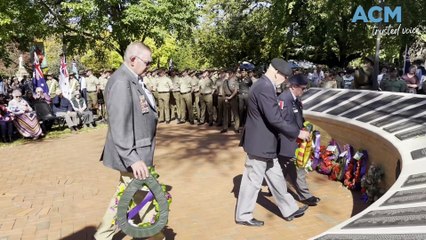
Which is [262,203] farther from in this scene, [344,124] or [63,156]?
[63,156]

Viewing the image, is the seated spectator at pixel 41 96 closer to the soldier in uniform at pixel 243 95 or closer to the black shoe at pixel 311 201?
the soldier in uniform at pixel 243 95

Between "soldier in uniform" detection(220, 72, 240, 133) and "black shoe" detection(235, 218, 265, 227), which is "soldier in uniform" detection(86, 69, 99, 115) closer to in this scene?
"soldier in uniform" detection(220, 72, 240, 133)

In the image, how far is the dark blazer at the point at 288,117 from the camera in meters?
5.12

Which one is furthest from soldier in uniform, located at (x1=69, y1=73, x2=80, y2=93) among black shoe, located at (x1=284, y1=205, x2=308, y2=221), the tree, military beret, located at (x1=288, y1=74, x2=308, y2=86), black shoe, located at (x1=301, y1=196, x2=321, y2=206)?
black shoe, located at (x1=284, y1=205, x2=308, y2=221)

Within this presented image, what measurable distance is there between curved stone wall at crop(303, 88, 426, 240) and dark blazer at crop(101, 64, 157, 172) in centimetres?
165

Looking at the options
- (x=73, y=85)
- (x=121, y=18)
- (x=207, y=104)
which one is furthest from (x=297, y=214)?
(x=121, y=18)

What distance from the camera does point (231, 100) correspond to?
1169cm

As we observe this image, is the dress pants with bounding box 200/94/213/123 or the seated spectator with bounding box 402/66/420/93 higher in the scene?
the seated spectator with bounding box 402/66/420/93

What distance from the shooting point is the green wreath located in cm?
349

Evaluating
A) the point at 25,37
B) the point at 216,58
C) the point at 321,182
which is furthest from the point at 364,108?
the point at 216,58

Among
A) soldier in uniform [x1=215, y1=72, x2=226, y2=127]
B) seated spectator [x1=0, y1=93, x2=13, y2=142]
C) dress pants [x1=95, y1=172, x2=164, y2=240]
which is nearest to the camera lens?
dress pants [x1=95, y1=172, x2=164, y2=240]

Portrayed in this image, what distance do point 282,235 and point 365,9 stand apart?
16447mm

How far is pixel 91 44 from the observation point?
17766 millimetres

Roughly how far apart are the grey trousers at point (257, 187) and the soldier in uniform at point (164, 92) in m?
9.42
